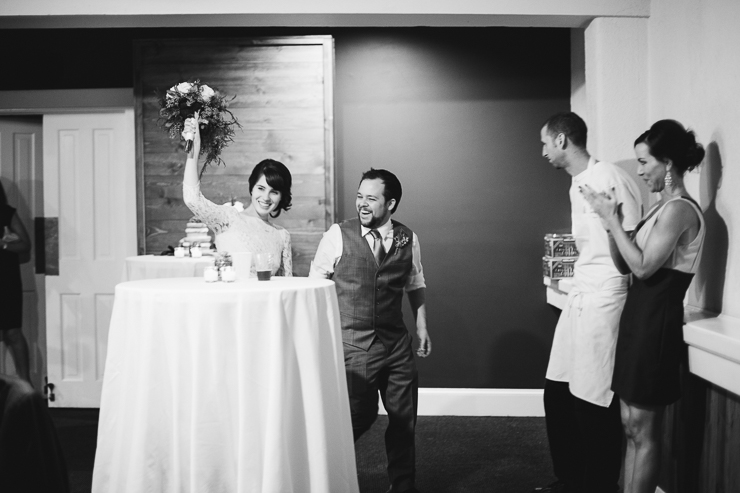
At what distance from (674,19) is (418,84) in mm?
1802

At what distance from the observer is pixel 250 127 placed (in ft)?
14.9

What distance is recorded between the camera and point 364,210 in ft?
9.98

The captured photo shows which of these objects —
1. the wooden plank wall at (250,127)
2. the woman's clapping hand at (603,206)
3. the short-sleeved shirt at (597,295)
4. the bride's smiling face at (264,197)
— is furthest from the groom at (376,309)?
the wooden plank wall at (250,127)

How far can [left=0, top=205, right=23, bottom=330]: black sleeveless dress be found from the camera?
174 inches

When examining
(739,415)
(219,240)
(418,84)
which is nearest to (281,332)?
(219,240)

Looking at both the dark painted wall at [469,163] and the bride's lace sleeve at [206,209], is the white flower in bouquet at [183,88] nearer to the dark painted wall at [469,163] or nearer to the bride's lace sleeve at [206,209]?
the bride's lace sleeve at [206,209]

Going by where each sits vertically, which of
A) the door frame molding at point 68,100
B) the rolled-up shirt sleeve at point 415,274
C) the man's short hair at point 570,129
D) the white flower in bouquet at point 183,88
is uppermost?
the door frame molding at point 68,100

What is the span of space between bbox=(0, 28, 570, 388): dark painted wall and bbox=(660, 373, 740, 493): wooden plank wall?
1755 mm

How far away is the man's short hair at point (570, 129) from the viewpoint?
3.02 meters

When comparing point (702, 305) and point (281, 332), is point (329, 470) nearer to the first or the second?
point (281, 332)

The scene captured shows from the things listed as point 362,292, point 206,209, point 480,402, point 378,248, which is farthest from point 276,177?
point 480,402

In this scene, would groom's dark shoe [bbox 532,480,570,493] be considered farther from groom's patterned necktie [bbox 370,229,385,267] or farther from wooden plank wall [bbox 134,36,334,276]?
wooden plank wall [bbox 134,36,334,276]

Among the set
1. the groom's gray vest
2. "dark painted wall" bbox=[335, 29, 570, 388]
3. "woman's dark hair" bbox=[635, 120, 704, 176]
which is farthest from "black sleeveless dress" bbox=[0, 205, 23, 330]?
"woman's dark hair" bbox=[635, 120, 704, 176]

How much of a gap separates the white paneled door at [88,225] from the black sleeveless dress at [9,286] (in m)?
0.54
